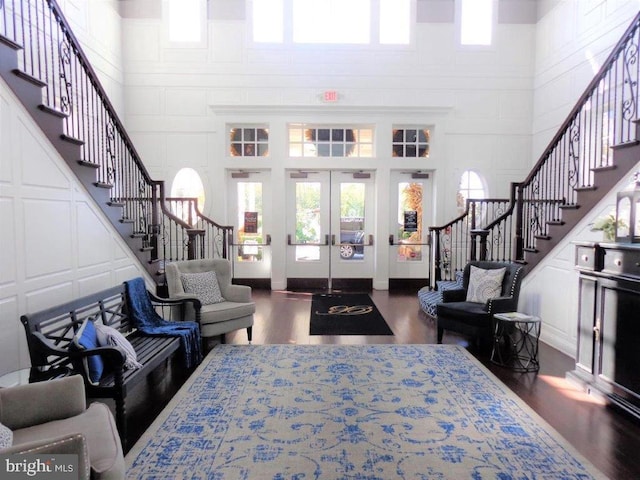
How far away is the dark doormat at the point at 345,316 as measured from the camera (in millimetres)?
4922

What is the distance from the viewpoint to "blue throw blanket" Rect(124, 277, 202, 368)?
11.8ft

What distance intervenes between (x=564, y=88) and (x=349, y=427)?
6801 millimetres

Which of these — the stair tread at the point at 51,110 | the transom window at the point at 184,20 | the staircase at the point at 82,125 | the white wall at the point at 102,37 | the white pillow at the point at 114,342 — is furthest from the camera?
the transom window at the point at 184,20

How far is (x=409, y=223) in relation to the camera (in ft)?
25.1

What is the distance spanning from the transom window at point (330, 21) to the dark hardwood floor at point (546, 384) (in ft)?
16.3

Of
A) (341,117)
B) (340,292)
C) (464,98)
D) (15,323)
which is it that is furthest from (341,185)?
(15,323)

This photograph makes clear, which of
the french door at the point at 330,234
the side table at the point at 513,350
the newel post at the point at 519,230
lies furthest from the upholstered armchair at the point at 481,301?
the french door at the point at 330,234

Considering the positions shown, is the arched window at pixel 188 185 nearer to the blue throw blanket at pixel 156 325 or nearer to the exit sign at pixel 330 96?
the exit sign at pixel 330 96

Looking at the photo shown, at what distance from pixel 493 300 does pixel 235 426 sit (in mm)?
2988

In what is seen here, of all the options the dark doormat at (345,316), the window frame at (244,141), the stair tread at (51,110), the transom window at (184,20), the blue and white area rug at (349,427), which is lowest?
the blue and white area rug at (349,427)

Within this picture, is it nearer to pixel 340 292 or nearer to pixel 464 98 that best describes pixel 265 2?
pixel 464 98

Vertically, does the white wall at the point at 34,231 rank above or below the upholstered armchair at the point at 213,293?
above

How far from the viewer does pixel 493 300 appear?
4203 millimetres

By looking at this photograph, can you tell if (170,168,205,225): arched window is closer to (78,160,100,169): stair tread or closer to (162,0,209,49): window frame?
(162,0,209,49): window frame
